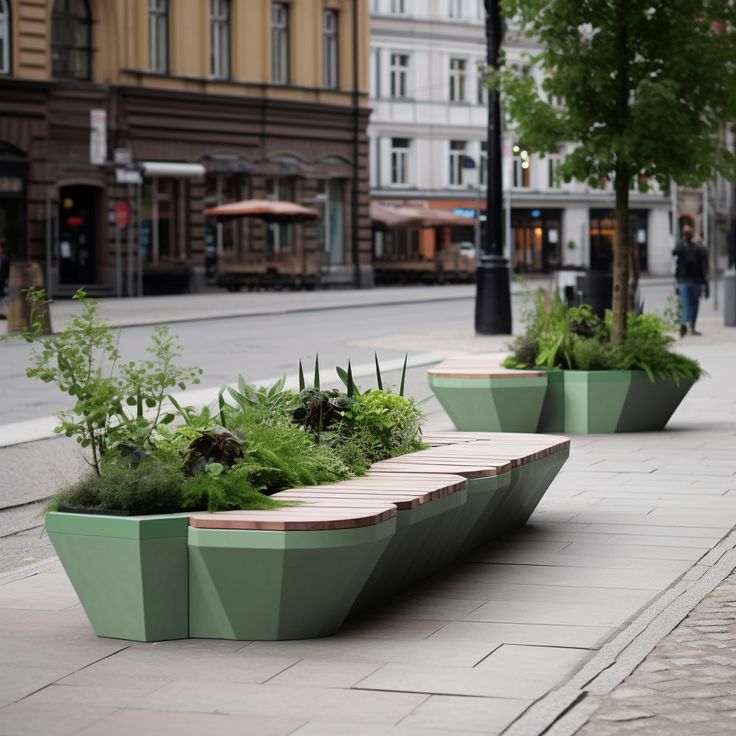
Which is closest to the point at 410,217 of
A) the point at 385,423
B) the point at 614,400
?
the point at 614,400

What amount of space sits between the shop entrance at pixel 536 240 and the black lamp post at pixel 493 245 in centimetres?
4725

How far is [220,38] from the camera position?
4888cm

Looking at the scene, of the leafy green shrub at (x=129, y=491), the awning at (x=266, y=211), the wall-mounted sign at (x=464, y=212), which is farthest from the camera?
the wall-mounted sign at (x=464, y=212)

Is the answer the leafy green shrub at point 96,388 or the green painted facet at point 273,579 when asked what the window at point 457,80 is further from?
the green painted facet at point 273,579

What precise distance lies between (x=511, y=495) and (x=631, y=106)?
7.35 metres

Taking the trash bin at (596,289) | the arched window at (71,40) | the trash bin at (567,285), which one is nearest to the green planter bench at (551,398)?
the trash bin at (596,289)

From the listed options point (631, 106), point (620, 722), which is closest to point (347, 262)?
point (631, 106)

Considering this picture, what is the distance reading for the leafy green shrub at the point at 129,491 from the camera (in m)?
6.62

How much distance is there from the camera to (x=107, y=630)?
6.64 meters

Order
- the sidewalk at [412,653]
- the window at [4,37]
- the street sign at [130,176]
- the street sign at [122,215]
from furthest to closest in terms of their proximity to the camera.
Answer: the street sign at [122,215], the street sign at [130,176], the window at [4,37], the sidewalk at [412,653]

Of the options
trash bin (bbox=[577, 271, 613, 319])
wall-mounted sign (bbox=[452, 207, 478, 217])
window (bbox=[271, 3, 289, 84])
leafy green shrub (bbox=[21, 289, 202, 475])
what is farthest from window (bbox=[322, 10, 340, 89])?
leafy green shrub (bbox=[21, 289, 202, 475])

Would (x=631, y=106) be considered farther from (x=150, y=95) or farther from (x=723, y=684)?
(x=150, y=95)

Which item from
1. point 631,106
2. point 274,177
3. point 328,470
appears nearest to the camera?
point 328,470

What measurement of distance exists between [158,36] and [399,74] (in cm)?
2416
